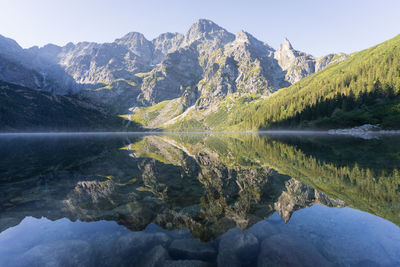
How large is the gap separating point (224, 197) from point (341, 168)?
14465mm

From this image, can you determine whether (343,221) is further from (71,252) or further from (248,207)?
(71,252)

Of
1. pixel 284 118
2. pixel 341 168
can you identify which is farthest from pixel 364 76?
pixel 341 168

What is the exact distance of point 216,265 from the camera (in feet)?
21.9

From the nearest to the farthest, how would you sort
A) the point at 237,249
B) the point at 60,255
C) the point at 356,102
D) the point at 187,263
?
1. the point at 187,263
2. the point at 60,255
3. the point at 237,249
4. the point at 356,102

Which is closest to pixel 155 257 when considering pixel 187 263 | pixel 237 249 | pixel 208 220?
pixel 187 263

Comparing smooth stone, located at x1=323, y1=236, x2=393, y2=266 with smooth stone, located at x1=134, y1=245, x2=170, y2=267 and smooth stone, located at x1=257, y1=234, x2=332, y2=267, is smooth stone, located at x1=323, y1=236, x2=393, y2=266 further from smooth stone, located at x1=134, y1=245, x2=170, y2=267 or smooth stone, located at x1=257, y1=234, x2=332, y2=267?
smooth stone, located at x1=134, y1=245, x2=170, y2=267

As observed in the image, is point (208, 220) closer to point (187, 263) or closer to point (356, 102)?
point (187, 263)

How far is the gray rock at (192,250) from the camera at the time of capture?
23.8 feet

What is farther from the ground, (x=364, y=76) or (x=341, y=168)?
(x=364, y=76)

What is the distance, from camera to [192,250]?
293 inches

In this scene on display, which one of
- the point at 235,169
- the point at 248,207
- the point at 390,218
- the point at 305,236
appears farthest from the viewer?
the point at 235,169

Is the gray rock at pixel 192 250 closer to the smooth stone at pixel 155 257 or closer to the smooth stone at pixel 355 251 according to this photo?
the smooth stone at pixel 155 257

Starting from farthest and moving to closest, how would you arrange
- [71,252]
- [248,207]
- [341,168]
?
1. [341,168]
2. [248,207]
3. [71,252]

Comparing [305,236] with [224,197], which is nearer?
[305,236]
